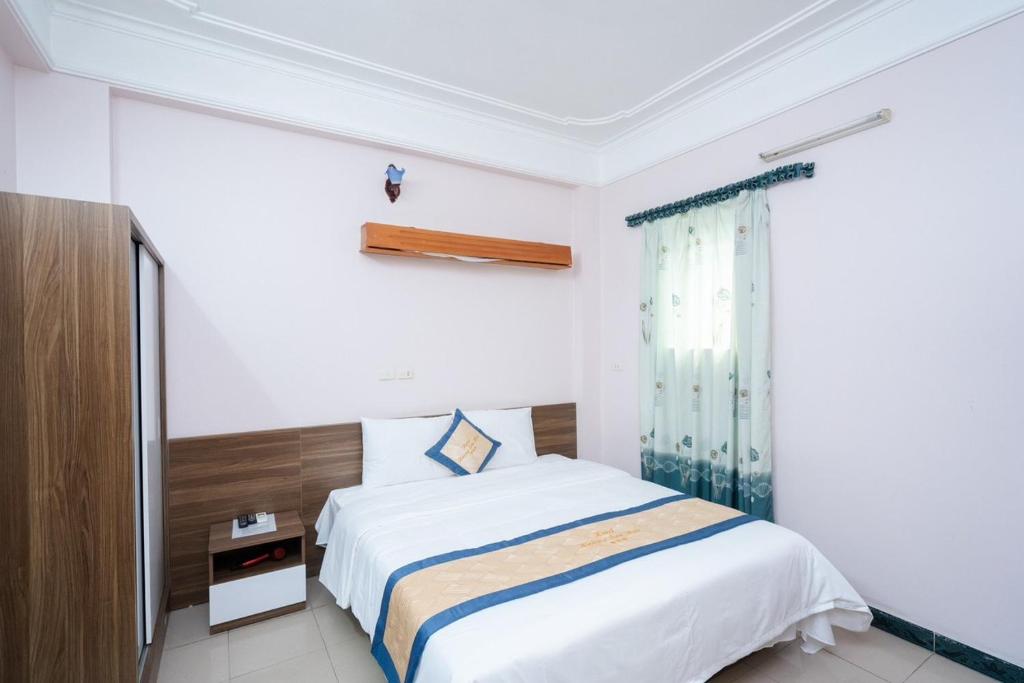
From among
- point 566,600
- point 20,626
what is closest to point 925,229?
point 566,600

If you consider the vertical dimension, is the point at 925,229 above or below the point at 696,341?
above

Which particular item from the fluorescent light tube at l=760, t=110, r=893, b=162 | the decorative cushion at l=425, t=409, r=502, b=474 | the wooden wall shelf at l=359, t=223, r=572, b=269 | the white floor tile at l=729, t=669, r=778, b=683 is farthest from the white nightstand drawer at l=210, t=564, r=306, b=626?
the fluorescent light tube at l=760, t=110, r=893, b=162

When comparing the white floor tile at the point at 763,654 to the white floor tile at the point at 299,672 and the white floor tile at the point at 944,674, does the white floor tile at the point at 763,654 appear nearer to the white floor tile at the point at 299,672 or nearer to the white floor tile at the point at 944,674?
the white floor tile at the point at 944,674

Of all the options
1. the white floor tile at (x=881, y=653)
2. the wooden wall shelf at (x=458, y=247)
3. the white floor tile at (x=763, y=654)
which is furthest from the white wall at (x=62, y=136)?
the white floor tile at (x=881, y=653)

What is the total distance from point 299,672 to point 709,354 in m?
2.81

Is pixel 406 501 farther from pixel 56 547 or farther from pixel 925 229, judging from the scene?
pixel 925 229

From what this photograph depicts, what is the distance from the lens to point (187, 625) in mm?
2490

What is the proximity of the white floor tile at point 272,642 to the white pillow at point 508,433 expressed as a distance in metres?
1.35

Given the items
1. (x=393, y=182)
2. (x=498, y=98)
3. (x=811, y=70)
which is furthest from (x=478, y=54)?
(x=811, y=70)

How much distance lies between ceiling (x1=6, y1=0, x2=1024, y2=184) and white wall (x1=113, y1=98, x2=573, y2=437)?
23 cm

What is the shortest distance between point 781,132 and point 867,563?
2.41 metres

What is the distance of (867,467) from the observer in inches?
98.8

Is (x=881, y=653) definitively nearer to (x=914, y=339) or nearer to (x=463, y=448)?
(x=914, y=339)

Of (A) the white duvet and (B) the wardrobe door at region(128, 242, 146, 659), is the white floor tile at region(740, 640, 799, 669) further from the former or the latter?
(B) the wardrobe door at region(128, 242, 146, 659)
